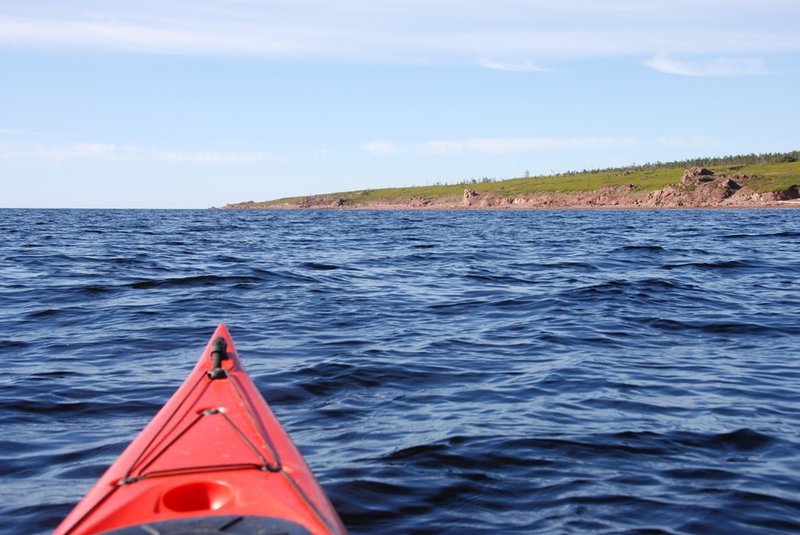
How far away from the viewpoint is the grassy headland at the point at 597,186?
318ft

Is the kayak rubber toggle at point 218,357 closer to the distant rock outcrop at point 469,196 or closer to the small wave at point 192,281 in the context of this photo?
the small wave at point 192,281

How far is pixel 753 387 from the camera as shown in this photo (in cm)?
852

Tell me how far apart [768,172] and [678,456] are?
10689 cm

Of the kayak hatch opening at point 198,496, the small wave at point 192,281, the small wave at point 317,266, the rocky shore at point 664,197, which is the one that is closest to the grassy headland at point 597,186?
the rocky shore at point 664,197

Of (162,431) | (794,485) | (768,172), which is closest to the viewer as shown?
(162,431)

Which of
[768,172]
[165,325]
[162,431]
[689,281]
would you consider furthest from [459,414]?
[768,172]

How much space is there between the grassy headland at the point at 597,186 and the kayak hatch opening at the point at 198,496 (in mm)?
95231

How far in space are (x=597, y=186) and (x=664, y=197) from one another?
2111 cm

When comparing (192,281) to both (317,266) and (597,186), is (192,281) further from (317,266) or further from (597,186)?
(597,186)

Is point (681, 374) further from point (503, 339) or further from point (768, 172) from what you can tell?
point (768, 172)

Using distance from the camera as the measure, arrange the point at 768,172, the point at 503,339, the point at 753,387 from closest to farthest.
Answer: the point at 753,387 < the point at 503,339 < the point at 768,172

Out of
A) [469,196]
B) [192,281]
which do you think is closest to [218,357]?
[192,281]

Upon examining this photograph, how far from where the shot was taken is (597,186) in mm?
121500

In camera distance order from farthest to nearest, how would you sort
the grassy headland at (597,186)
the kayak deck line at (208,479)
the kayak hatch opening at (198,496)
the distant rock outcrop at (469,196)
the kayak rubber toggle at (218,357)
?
the distant rock outcrop at (469,196), the grassy headland at (597,186), the kayak rubber toggle at (218,357), the kayak hatch opening at (198,496), the kayak deck line at (208,479)
